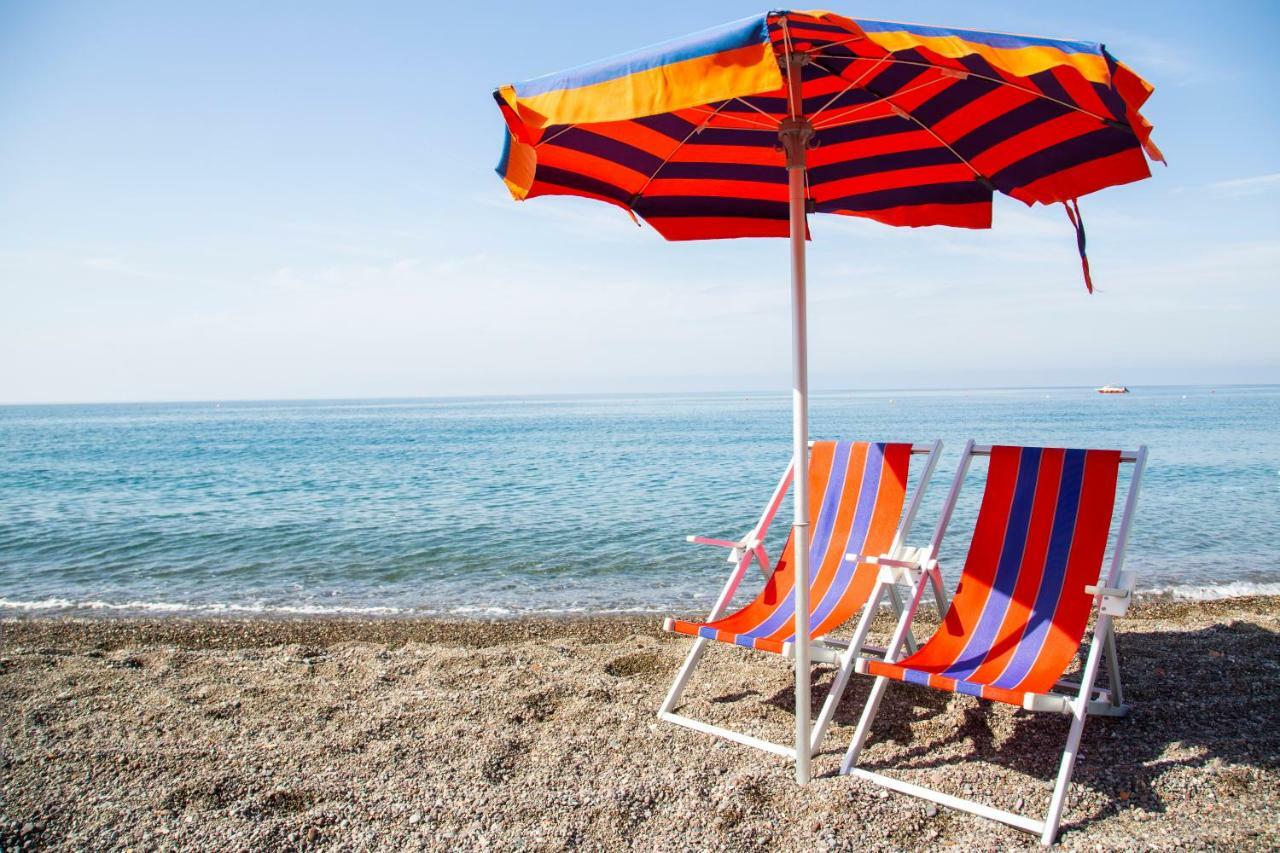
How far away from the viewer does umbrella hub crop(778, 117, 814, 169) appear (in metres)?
2.80

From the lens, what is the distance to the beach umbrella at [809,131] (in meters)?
2.10

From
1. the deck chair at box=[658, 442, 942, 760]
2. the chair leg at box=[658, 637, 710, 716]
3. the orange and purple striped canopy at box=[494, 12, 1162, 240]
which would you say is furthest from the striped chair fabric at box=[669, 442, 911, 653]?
the orange and purple striped canopy at box=[494, 12, 1162, 240]

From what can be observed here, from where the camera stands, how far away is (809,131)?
283 centimetres

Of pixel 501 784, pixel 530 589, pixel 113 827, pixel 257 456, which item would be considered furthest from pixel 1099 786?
pixel 257 456

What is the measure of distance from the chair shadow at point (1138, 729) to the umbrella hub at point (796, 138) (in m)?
2.32

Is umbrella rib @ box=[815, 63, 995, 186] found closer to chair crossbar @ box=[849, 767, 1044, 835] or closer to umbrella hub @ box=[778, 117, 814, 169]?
umbrella hub @ box=[778, 117, 814, 169]

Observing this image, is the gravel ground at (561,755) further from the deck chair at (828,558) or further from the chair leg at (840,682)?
the deck chair at (828,558)

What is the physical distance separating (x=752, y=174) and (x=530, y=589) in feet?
16.9

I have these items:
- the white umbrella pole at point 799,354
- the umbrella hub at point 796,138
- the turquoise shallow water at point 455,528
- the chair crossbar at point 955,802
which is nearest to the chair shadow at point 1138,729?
the chair crossbar at point 955,802

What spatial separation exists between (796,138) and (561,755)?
2.50 meters

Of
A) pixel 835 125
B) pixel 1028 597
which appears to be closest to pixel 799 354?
pixel 835 125

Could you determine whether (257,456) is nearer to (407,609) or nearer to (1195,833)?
(407,609)

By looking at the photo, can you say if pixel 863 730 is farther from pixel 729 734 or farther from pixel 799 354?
pixel 799 354

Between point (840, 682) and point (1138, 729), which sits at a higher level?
point (840, 682)
